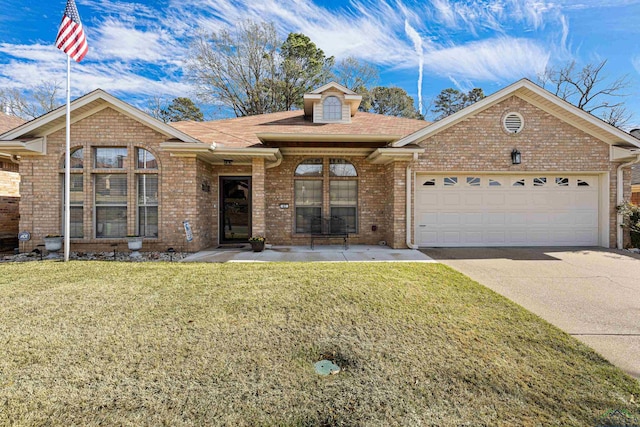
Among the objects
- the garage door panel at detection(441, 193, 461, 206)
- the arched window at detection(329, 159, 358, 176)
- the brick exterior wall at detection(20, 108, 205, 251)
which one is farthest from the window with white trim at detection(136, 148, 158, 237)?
the garage door panel at detection(441, 193, 461, 206)

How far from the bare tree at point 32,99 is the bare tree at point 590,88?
35450mm

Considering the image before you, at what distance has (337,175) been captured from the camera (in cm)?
980

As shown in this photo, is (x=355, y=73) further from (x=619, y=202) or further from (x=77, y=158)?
(x=77, y=158)

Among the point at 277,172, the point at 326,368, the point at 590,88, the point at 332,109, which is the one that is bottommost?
the point at 326,368

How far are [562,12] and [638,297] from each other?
32.6 ft

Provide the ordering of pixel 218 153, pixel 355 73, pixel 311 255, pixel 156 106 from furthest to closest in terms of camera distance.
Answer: pixel 156 106, pixel 355 73, pixel 218 153, pixel 311 255

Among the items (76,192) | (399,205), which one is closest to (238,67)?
(76,192)

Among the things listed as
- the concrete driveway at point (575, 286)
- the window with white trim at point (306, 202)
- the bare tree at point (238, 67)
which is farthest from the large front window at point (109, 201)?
the bare tree at point (238, 67)

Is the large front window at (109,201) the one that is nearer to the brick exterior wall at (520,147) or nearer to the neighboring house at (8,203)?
the neighboring house at (8,203)

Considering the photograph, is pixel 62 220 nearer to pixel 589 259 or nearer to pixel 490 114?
pixel 490 114

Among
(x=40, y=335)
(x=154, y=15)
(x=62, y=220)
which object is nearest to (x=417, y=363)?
(x=40, y=335)

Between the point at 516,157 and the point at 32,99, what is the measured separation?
29472 mm

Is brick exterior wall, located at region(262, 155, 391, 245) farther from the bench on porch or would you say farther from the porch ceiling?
the porch ceiling

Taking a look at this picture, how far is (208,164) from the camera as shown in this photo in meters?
9.28
